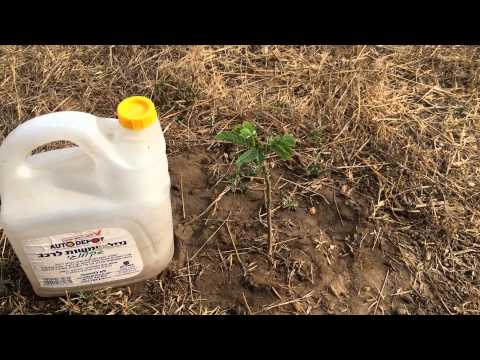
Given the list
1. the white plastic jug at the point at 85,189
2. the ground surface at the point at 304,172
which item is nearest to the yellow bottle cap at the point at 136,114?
the white plastic jug at the point at 85,189

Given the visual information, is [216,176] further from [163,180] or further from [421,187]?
[421,187]

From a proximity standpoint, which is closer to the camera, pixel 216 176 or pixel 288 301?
pixel 288 301

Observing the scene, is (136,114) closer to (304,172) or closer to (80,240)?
(80,240)

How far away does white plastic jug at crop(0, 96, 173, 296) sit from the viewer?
130 cm

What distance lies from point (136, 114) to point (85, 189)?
0.23 m

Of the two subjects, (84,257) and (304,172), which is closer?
(84,257)

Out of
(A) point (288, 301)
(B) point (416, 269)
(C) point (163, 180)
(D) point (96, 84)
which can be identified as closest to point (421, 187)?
(B) point (416, 269)

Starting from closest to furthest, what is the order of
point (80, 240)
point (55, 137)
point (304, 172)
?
point (55, 137), point (80, 240), point (304, 172)

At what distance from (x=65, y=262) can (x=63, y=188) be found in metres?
0.23

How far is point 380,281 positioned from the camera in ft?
5.49

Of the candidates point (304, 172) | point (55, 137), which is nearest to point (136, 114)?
point (55, 137)

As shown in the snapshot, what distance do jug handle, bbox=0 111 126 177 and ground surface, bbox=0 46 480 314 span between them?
1.56ft

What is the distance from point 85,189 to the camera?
1.37 metres

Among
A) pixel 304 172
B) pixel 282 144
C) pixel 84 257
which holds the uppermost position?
pixel 282 144
